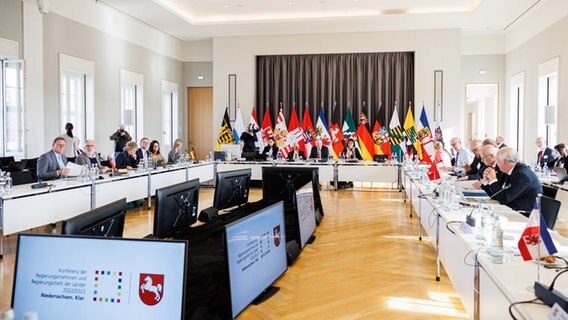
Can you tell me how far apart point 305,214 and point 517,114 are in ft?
32.2

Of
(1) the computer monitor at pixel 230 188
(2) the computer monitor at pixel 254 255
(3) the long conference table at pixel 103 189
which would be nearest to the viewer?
(2) the computer monitor at pixel 254 255

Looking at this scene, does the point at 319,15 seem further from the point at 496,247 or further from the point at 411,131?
the point at 496,247

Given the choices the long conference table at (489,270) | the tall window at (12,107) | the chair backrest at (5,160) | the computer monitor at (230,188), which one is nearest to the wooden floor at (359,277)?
the long conference table at (489,270)

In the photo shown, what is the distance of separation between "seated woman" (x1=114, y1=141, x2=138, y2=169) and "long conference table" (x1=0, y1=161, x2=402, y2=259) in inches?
23.4

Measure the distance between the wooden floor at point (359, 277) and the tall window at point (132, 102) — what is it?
4.67 meters

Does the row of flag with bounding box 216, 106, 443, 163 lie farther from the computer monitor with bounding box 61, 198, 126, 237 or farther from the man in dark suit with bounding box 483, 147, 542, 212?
the computer monitor with bounding box 61, 198, 126, 237

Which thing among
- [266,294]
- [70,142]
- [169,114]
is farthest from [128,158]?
[169,114]

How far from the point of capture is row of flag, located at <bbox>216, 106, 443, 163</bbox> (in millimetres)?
12016

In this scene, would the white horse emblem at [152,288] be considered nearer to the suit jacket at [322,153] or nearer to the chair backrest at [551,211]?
the chair backrest at [551,211]

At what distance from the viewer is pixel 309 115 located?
1341 cm

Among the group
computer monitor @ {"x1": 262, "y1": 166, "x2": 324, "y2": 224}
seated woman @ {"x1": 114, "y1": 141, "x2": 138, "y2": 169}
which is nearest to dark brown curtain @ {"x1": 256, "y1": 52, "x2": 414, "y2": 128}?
seated woman @ {"x1": 114, "y1": 141, "x2": 138, "y2": 169}

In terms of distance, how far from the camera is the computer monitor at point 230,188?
452 cm

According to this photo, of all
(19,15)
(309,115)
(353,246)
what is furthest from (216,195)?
(309,115)

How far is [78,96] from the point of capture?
32.3 ft
